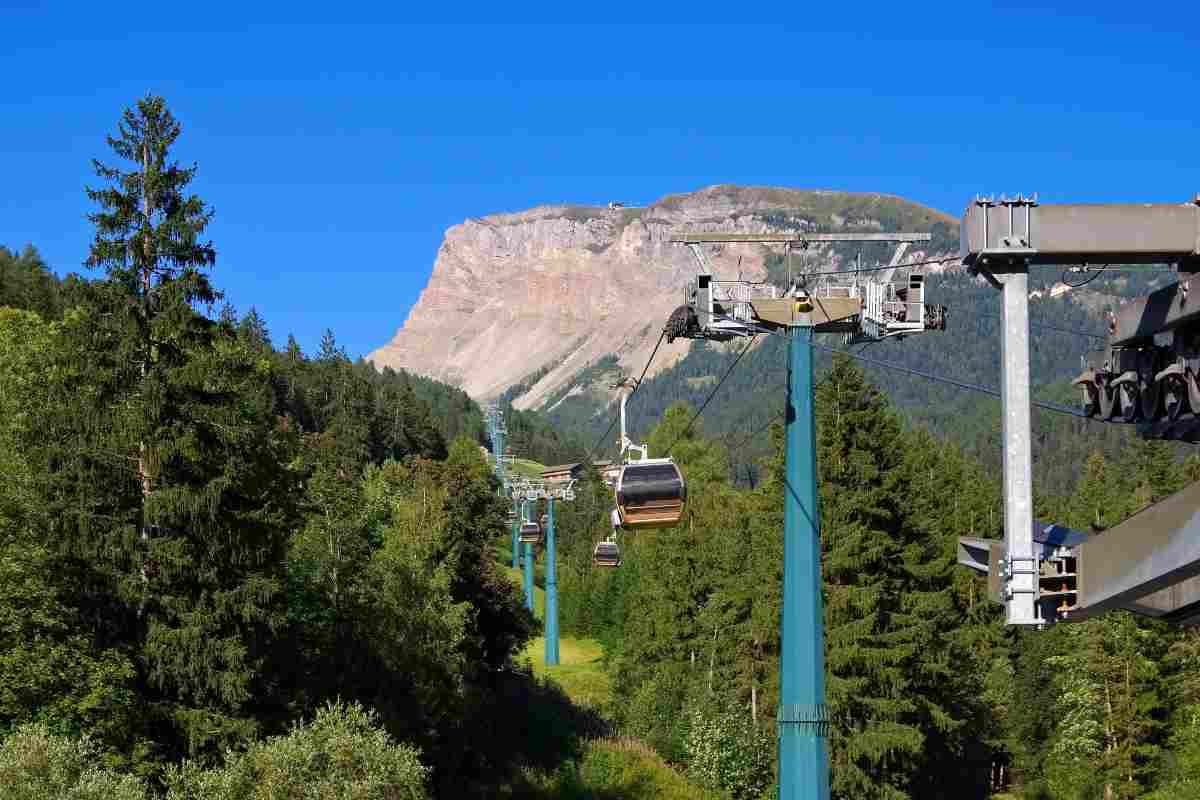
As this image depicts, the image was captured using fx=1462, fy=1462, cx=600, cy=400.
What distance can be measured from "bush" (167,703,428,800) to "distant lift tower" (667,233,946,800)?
7.93m

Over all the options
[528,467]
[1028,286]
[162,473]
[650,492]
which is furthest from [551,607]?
[528,467]

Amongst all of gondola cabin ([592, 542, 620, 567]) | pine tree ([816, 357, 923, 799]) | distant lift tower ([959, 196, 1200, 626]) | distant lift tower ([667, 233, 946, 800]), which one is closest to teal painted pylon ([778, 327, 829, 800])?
A: distant lift tower ([667, 233, 946, 800])

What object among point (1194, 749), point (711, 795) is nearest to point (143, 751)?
point (711, 795)

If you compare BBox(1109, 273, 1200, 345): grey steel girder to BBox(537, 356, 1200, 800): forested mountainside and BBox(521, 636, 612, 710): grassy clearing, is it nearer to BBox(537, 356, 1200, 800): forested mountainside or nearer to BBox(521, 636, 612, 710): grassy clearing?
BBox(537, 356, 1200, 800): forested mountainside

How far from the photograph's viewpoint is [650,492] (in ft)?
53.3

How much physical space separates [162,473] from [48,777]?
10839mm

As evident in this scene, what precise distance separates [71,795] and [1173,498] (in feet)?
48.1

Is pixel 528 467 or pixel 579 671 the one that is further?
pixel 528 467

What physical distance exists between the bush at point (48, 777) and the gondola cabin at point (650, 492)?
694 centimetres

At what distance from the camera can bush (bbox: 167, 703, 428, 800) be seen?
20.6 m

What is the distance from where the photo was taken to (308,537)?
37281 mm

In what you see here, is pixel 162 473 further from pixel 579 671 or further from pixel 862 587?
pixel 579 671

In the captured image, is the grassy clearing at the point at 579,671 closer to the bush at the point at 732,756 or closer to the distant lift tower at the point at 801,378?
the bush at the point at 732,756

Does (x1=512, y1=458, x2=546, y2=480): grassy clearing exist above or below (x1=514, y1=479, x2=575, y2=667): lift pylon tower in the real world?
above
